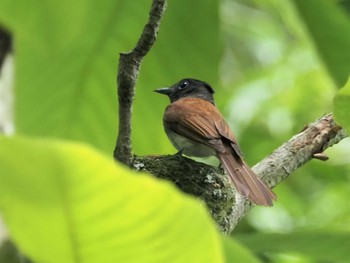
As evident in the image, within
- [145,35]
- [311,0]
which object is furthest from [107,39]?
[311,0]

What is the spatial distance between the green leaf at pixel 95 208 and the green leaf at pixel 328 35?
0.70m

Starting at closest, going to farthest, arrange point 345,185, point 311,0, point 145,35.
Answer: point 311,0 < point 145,35 < point 345,185

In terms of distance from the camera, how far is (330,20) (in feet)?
4.13

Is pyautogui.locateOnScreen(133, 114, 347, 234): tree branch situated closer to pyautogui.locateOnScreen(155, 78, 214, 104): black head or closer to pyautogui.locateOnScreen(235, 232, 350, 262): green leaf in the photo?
pyautogui.locateOnScreen(235, 232, 350, 262): green leaf

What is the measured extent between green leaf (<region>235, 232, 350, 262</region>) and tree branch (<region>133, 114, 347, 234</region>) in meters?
0.93

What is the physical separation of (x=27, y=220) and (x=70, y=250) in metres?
0.07

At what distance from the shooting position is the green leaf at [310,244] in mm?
1147

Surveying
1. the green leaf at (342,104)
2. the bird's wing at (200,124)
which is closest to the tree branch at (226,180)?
the bird's wing at (200,124)

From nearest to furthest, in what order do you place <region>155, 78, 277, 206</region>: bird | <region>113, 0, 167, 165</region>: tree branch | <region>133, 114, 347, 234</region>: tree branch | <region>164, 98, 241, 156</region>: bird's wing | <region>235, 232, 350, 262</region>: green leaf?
<region>235, 232, 350, 262</region>: green leaf, <region>113, 0, 167, 165</region>: tree branch, <region>133, 114, 347, 234</region>: tree branch, <region>155, 78, 277, 206</region>: bird, <region>164, 98, 241, 156</region>: bird's wing

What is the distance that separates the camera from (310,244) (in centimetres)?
120

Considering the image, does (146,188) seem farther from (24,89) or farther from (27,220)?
(24,89)

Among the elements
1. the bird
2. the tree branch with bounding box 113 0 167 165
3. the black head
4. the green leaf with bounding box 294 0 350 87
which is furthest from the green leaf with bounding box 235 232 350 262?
the black head

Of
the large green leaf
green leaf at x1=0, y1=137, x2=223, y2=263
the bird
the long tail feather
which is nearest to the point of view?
green leaf at x1=0, y1=137, x2=223, y2=263

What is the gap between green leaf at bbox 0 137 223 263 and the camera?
504 mm
